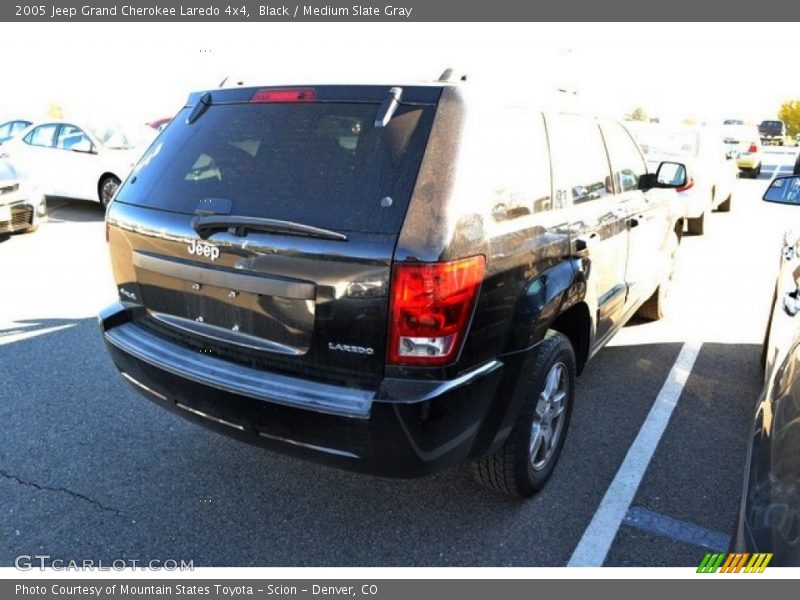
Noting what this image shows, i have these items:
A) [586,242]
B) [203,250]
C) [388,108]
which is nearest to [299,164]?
[388,108]

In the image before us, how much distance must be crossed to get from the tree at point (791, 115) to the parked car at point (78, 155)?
52.5 meters

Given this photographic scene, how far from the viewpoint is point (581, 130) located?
342 cm

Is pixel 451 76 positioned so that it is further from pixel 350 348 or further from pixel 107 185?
pixel 107 185

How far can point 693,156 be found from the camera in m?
9.41

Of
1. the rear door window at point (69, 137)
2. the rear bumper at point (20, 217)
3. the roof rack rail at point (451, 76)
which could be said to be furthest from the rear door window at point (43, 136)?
the roof rack rail at point (451, 76)

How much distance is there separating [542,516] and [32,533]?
2.30 meters

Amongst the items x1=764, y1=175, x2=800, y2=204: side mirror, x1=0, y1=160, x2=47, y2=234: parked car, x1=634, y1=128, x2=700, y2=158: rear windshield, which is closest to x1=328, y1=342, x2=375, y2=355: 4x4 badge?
x1=764, y1=175, x2=800, y2=204: side mirror

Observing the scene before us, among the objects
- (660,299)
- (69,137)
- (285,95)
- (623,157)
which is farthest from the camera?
(69,137)

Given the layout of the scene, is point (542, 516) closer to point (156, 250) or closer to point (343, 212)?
point (343, 212)

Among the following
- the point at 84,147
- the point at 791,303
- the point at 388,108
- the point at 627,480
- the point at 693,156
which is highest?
the point at 388,108

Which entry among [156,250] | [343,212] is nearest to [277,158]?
[343,212]

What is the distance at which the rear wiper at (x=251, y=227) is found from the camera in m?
2.19

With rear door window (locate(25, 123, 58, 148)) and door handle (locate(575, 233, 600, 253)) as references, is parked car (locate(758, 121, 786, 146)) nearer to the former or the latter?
rear door window (locate(25, 123, 58, 148))

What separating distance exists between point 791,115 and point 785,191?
57.2 m
